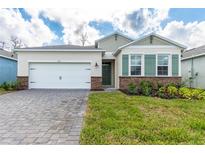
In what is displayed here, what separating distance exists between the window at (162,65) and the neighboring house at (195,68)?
9.97 ft

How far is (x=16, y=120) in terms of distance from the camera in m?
5.64

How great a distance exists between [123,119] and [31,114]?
299 centimetres

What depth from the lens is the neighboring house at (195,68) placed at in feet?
51.6

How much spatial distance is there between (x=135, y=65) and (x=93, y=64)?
3.15m

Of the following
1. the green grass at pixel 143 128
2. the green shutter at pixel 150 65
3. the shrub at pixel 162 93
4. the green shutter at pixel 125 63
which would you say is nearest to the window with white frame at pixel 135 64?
the green shutter at pixel 125 63

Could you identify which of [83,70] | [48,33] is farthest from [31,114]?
[48,33]

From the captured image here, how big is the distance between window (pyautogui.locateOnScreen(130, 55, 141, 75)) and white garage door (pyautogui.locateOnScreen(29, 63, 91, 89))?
328 cm

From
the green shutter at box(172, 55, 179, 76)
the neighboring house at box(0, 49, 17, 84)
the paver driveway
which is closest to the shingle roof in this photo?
the green shutter at box(172, 55, 179, 76)

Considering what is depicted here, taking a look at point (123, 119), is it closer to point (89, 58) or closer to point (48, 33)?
point (89, 58)

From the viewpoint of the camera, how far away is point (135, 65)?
579 inches

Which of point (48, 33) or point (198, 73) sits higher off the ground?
point (48, 33)

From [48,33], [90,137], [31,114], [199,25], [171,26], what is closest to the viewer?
[90,137]

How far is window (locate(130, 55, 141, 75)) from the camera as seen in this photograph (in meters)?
14.7

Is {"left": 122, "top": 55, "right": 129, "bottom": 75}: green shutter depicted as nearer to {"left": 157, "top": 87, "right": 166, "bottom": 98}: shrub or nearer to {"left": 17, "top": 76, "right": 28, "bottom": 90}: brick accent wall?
{"left": 157, "top": 87, "right": 166, "bottom": 98}: shrub
